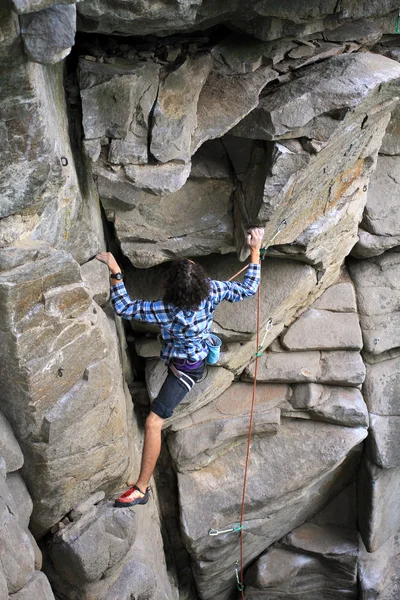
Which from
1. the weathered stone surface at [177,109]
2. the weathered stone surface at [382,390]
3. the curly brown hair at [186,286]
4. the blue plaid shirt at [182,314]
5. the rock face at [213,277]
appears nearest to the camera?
the rock face at [213,277]

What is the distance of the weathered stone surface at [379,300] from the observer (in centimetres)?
632

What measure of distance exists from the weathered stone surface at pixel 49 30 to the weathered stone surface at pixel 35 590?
2.98m

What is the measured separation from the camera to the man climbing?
4484mm

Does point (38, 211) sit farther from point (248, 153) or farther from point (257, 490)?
point (257, 490)

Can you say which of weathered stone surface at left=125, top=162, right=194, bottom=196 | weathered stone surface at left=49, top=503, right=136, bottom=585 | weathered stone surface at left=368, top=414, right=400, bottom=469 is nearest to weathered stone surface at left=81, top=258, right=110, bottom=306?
weathered stone surface at left=125, top=162, right=194, bottom=196

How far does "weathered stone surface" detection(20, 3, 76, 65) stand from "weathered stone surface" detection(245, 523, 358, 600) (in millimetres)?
5429

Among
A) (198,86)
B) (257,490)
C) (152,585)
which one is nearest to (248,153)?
(198,86)

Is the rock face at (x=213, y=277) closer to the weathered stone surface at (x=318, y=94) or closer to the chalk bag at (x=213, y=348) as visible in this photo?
the weathered stone surface at (x=318, y=94)

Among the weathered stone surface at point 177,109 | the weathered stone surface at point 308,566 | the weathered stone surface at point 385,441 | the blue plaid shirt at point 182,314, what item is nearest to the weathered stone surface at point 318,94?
the weathered stone surface at point 177,109

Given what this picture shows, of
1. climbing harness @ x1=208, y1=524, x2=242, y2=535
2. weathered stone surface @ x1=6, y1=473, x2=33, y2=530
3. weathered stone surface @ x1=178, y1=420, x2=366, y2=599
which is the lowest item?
climbing harness @ x1=208, y1=524, x2=242, y2=535

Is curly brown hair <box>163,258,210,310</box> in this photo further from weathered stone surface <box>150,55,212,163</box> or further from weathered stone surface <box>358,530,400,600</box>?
weathered stone surface <box>358,530,400,600</box>

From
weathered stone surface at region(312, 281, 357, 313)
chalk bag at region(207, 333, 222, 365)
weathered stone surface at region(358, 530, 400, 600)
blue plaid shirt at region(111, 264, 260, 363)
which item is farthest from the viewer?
weathered stone surface at region(358, 530, 400, 600)

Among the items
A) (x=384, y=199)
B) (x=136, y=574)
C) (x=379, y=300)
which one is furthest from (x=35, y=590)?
(x=384, y=199)

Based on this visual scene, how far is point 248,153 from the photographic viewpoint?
16.4ft
